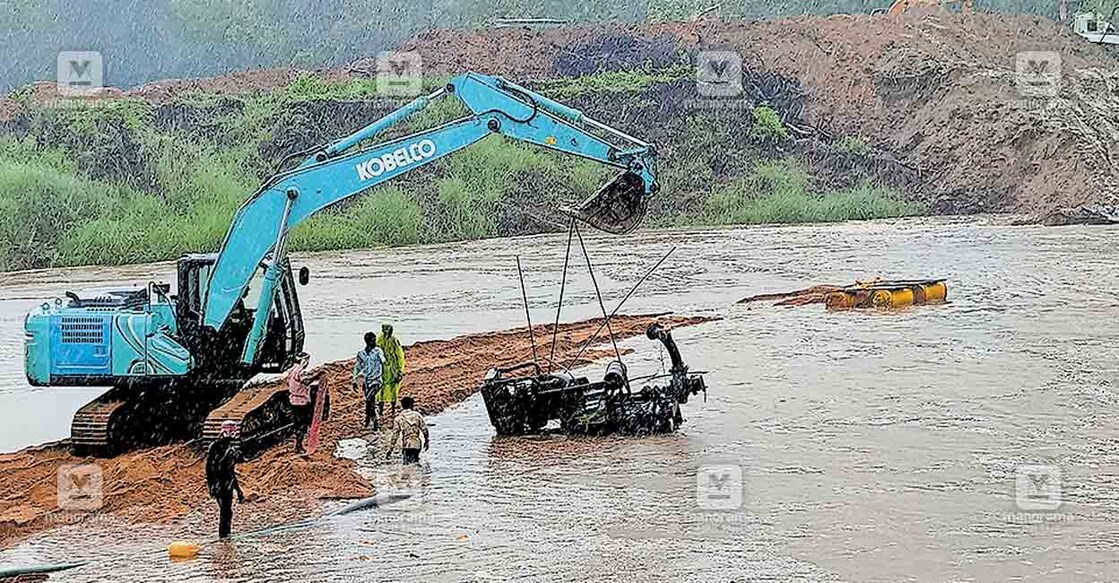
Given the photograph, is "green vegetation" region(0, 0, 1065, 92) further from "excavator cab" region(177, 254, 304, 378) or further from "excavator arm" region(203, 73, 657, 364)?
"excavator arm" region(203, 73, 657, 364)

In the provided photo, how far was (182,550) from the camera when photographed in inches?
551

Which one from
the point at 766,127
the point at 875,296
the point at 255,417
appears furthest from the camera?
the point at 766,127

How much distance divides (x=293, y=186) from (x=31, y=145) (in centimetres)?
4435

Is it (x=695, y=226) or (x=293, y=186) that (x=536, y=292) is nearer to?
(x=293, y=186)

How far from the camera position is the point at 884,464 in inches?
729

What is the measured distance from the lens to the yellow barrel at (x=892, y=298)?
34.8m

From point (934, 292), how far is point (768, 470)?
18.9 meters

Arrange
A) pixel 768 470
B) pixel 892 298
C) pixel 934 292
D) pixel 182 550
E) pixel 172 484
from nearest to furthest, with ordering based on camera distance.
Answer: pixel 182 550 < pixel 172 484 < pixel 768 470 < pixel 892 298 < pixel 934 292

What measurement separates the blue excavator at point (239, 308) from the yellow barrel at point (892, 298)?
57.5 feet

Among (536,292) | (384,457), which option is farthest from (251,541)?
(536,292)

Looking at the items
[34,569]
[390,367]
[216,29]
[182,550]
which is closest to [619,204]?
[390,367]

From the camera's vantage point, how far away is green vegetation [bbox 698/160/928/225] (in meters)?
67.3

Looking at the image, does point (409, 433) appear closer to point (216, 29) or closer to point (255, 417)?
point (255, 417)

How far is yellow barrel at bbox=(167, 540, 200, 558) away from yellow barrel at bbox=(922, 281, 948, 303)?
24.5 metres
